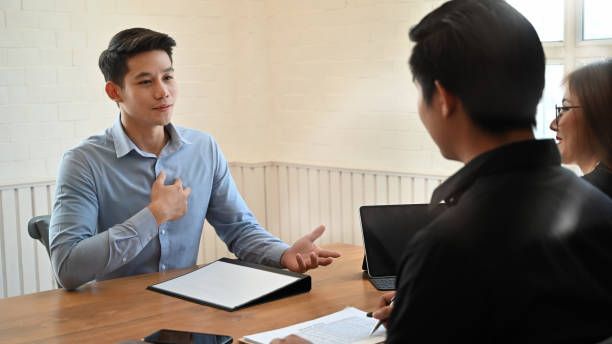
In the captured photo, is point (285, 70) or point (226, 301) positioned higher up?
point (285, 70)

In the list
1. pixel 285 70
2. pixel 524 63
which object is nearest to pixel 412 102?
pixel 285 70

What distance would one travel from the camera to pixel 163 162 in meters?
2.80

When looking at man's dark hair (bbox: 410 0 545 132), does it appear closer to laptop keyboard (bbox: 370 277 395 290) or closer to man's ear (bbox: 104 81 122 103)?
laptop keyboard (bbox: 370 277 395 290)

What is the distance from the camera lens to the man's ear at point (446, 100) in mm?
1247

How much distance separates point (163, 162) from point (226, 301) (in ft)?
2.57

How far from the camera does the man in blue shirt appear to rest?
8.19 ft

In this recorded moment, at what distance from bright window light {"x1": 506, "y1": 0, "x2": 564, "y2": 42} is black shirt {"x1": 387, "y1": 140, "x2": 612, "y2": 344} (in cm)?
263

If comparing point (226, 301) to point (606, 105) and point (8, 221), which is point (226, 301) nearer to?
point (606, 105)

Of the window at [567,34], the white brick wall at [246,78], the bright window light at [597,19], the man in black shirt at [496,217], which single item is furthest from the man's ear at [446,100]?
the white brick wall at [246,78]

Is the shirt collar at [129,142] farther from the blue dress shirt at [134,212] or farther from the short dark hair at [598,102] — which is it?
the short dark hair at [598,102]

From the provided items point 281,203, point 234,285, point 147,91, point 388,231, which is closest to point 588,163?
point 388,231

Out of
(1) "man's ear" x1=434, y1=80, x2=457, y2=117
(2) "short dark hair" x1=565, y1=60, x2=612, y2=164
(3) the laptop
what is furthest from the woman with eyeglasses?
(1) "man's ear" x1=434, y1=80, x2=457, y2=117

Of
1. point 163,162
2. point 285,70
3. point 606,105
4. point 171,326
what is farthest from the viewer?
point 285,70

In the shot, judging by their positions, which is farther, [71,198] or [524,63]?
[71,198]
